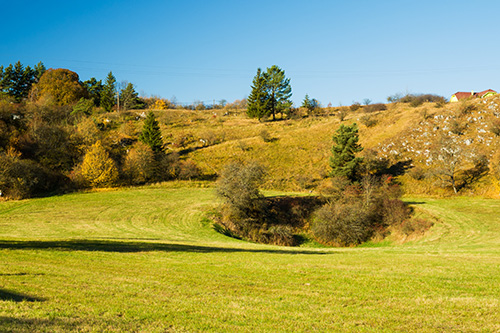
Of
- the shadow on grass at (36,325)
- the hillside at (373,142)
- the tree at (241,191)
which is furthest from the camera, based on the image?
the hillside at (373,142)

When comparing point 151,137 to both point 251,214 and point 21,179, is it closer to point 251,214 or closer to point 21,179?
point 21,179

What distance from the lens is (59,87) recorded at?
329 ft

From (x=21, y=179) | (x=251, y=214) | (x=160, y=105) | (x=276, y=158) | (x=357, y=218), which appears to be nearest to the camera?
(x=357, y=218)

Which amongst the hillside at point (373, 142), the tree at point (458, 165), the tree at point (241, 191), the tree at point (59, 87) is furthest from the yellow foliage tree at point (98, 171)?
the tree at point (59, 87)

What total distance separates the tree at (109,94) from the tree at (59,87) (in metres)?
7.22

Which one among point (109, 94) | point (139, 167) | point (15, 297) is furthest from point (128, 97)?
point (15, 297)

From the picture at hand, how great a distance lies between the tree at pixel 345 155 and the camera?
48.3 metres

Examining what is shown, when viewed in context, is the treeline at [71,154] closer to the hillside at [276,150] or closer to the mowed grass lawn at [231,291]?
the hillside at [276,150]

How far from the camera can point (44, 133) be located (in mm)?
61875

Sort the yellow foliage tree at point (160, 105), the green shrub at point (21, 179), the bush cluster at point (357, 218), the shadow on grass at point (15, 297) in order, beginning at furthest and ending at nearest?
the yellow foliage tree at point (160, 105) → the green shrub at point (21, 179) → the bush cluster at point (357, 218) → the shadow on grass at point (15, 297)

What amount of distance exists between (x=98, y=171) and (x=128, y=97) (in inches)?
2480

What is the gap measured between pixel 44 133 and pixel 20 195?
20289 millimetres

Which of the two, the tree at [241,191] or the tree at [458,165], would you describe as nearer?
the tree at [241,191]

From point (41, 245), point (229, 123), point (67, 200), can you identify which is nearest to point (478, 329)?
point (41, 245)
